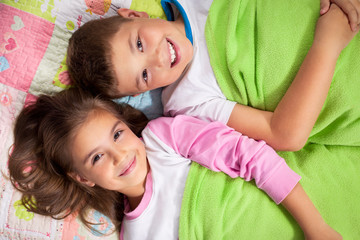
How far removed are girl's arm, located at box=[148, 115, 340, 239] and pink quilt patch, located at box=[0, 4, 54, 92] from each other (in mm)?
535

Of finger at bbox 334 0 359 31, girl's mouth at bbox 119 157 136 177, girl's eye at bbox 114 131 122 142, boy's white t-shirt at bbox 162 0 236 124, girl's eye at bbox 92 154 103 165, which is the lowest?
girl's mouth at bbox 119 157 136 177

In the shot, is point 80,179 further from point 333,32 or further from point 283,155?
point 333,32

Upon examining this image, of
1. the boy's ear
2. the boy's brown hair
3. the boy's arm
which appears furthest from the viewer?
the boy's ear

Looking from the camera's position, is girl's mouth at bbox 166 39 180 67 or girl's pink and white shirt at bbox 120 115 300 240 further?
girl's mouth at bbox 166 39 180 67

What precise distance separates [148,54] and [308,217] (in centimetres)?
70

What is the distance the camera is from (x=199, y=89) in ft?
4.09

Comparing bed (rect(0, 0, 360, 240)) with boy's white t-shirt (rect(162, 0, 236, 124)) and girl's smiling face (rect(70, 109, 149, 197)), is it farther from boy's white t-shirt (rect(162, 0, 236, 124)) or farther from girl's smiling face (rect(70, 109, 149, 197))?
girl's smiling face (rect(70, 109, 149, 197))

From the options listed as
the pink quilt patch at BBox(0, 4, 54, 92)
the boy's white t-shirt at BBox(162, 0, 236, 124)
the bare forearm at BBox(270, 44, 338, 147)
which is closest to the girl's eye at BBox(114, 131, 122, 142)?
the boy's white t-shirt at BBox(162, 0, 236, 124)

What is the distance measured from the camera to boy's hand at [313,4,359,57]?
1.08 meters

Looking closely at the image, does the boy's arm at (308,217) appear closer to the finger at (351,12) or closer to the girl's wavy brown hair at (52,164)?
the finger at (351,12)

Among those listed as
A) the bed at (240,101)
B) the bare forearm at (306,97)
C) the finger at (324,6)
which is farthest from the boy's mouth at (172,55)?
the finger at (324,6)

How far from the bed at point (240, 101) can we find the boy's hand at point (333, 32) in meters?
0.04

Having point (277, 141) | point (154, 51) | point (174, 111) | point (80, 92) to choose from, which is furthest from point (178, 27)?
point (277, 141)

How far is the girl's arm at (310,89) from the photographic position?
1.08 meters
